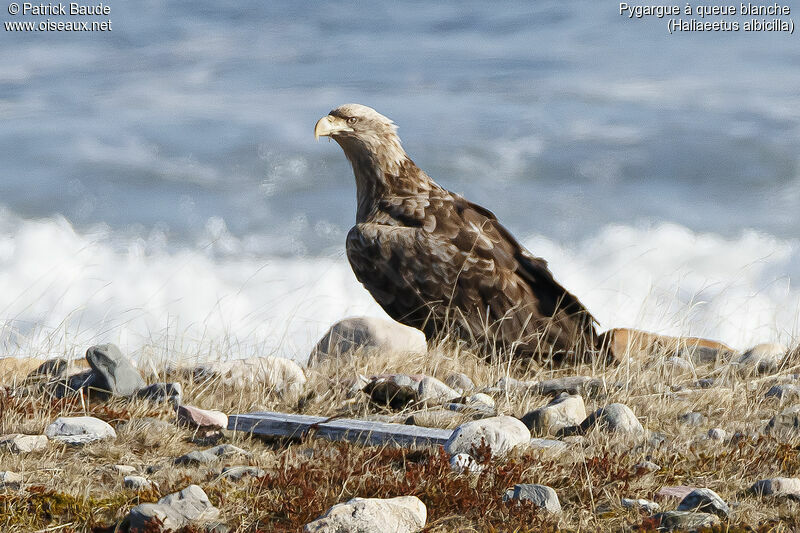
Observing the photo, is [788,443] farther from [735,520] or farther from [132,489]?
[132,489]

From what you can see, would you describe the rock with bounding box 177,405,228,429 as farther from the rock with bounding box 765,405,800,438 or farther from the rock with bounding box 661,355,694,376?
the rock with bounding box 661,355,694,376

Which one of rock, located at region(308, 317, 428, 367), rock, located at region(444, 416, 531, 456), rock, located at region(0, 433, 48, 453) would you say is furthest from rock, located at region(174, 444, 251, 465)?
rock, located at region(308, 317, 428, 367)

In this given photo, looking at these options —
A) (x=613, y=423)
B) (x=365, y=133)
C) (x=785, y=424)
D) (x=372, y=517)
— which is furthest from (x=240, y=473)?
(x=365, y=133)

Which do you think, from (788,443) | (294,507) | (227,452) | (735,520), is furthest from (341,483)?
(788,443)

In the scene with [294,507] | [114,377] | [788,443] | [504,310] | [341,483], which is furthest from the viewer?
[504,310]

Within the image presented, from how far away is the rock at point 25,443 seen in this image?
4.95m

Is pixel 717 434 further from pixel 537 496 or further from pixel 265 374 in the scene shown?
pixel 265 374

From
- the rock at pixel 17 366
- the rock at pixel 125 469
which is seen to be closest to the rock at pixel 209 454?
the rock at pixel 125 469

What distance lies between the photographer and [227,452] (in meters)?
4.82

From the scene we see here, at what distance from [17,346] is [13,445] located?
3.38 meters

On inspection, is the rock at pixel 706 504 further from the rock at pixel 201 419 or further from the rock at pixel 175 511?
the rock at pixel 201 419

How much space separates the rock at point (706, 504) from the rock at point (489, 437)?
961mm

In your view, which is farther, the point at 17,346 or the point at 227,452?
the point at 17,346

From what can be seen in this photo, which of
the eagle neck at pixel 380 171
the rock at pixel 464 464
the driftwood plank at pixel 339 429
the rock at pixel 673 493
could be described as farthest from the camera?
the eagle neck at pixel 380 171
